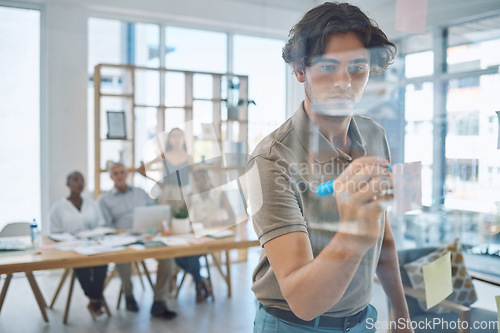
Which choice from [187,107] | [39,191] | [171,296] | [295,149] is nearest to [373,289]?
[295,149]

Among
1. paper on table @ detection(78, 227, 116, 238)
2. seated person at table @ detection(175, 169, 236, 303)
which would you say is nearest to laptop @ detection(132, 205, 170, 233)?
paper on table @ detection(78, 227, 116, 238)

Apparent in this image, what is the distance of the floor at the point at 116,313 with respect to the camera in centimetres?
194

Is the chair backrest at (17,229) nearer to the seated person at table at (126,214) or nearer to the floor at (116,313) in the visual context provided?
the floor at (116,313)

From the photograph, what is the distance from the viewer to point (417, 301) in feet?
2.12

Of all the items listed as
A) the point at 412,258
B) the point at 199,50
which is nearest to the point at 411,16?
the point at 412,258

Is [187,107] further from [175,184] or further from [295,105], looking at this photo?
[295,105]

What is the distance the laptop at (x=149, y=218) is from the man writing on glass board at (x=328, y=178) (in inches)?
90.5

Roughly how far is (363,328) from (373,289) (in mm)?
61

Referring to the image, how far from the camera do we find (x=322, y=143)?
1.80ft

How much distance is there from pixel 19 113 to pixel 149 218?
1.50m

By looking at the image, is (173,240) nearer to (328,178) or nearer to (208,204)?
(208,204)

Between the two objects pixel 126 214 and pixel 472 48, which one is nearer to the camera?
pixel 472 48

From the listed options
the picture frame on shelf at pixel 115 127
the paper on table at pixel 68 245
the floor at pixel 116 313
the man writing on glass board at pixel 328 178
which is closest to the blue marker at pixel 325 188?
the man writing on glass board at pixel 328 178

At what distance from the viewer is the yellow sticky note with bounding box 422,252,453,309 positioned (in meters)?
Answer: 0.64
